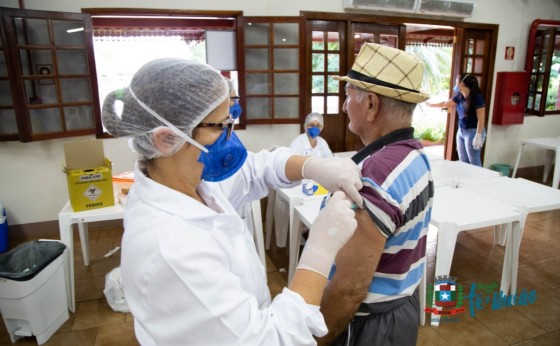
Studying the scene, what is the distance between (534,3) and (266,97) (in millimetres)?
4150

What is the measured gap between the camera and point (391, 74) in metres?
1.17

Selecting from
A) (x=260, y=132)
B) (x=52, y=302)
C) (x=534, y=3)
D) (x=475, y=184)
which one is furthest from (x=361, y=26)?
(x=52, y=302)

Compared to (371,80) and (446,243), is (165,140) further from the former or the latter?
(446,243)

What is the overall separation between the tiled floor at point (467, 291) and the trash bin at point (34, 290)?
10 centimetres

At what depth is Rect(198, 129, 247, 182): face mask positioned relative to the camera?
94 centimetres

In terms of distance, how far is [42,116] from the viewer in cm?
328

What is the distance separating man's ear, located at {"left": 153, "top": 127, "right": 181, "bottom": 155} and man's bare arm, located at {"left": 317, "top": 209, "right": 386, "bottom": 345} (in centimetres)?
53

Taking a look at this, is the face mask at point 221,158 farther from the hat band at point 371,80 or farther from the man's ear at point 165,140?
the hat band at point 371,80

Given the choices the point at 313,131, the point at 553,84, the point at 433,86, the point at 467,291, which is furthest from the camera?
the point at 433,86

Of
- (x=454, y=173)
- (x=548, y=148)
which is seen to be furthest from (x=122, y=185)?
(x=548, y=148)

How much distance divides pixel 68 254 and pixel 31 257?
0.67ft

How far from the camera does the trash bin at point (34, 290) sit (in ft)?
6.77

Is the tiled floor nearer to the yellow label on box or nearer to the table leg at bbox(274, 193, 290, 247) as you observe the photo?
the table leg at bbox(274, 193, 290, 247)

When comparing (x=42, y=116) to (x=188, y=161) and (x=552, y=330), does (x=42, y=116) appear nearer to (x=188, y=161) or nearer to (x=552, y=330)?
(x=188, y=161)
